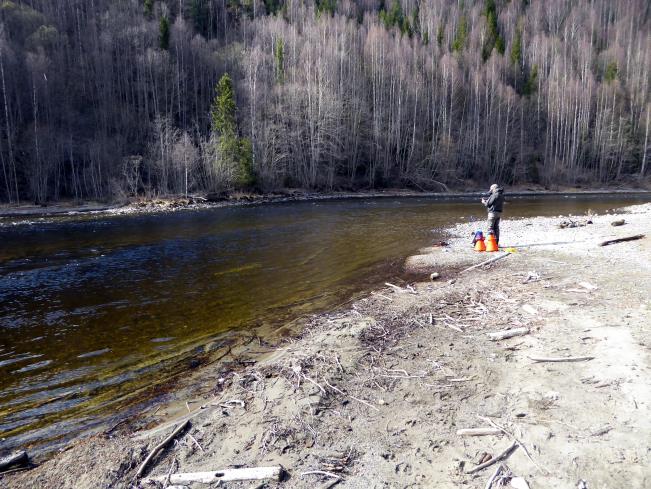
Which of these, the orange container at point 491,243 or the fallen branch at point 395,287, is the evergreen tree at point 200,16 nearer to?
the orange container at point 491,243

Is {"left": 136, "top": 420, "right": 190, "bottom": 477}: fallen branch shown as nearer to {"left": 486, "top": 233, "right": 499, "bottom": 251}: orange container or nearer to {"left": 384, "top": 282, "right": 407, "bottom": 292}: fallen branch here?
{"left": 384, "top": 282, "right": 407, "bottom": 292}: fallen branch

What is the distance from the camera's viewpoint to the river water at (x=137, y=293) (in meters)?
6.91

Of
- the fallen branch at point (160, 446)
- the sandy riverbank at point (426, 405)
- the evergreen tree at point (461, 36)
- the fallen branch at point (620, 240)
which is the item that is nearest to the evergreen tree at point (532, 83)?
the evergreen tree at point (461, 36)

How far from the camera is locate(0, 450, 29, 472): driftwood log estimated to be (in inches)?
193

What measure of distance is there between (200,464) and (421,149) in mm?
58887

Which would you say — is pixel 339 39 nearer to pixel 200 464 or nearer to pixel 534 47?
pixel 534 47

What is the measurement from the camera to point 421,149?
5906 cm

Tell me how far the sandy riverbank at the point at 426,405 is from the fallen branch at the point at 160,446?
91mm

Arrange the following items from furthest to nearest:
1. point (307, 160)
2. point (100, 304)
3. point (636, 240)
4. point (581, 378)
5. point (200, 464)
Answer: point (307, 160)
point (636, 240)
point (100, 304)
point (581, 378)
point (200, 464)

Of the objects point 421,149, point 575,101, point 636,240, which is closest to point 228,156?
point 421,149

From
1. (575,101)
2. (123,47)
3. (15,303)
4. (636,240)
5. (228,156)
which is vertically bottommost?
(15,303)

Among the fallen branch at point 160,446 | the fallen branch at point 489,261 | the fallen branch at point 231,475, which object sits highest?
the fallen branch at point 489,261

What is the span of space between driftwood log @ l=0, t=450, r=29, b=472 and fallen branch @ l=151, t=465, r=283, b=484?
208 cm

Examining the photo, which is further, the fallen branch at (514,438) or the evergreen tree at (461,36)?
the evergreen tree at (461,36)
